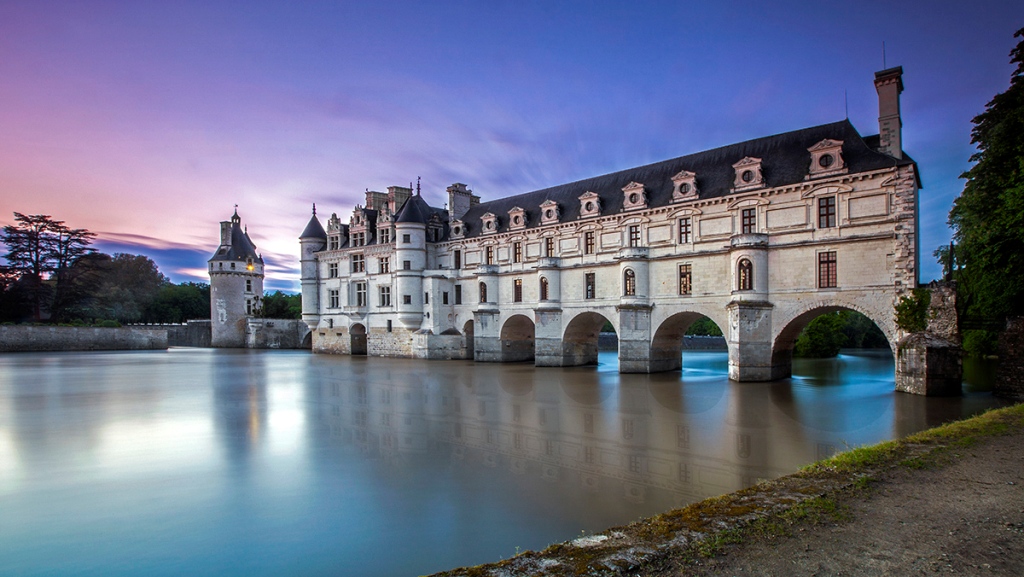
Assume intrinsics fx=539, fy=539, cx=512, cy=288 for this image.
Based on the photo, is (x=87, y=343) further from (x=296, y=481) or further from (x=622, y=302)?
(x=296, y=481)

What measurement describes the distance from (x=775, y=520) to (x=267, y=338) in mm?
54731

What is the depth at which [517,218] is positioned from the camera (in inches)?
1282

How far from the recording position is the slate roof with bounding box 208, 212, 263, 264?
176 feet

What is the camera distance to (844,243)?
65.1 ft

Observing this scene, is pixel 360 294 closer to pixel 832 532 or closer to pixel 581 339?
pixel 581 339

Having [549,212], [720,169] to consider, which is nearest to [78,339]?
[549,212]

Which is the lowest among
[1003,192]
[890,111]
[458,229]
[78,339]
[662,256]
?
[78,339]

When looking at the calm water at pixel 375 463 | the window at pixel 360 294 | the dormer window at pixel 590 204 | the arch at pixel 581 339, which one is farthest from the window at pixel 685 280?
the window at pixel 360 294

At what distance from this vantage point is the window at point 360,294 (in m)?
40.9

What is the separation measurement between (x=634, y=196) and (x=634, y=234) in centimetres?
188

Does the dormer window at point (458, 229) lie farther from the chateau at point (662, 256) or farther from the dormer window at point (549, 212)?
the dormer window at point (549, 212)

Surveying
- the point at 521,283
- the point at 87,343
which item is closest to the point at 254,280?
the point at 87,343

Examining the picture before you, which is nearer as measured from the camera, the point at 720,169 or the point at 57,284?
the point at 720,169

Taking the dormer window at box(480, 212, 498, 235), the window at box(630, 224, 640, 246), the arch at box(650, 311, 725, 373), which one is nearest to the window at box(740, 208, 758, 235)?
the arch at box(650, 311, 725, 373)
